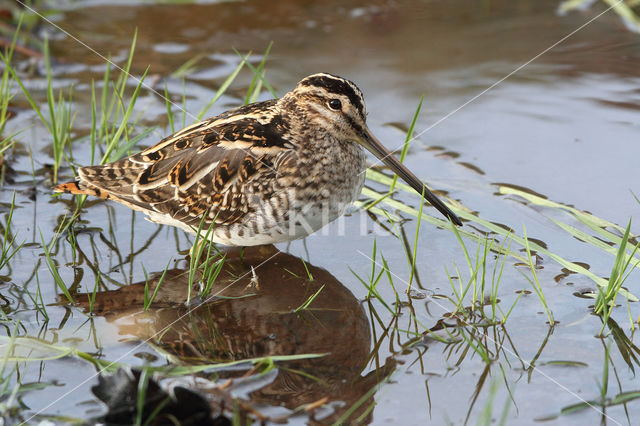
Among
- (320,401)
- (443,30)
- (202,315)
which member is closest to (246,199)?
(202,315)

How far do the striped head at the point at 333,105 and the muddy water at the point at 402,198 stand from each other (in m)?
0.73

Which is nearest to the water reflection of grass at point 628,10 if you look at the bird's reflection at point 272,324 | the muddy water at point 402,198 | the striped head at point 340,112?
the muddy water at point 402,198

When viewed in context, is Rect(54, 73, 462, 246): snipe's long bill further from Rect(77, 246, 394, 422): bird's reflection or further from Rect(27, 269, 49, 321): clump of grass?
Rect(27, 269, 49, 321): clump of grass

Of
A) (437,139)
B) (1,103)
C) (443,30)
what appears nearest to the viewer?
(1,103)

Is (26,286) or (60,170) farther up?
(60,170)

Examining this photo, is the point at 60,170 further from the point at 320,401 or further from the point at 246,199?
the point at 320,401

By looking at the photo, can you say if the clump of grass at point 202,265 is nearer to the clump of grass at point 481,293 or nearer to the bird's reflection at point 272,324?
the bird's reflection at point 272,324

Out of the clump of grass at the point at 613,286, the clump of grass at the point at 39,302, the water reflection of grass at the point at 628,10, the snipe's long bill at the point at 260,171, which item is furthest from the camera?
the water reflection of grass at the point at 628,10

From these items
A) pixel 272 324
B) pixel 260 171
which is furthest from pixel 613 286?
pixel 260 171

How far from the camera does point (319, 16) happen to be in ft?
29.1

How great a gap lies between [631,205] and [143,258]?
328 centimetres

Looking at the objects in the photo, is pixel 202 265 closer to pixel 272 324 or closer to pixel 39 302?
pixel 272 324

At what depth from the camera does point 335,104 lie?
5.11 metres

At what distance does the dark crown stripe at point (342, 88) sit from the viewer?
5.04 m
